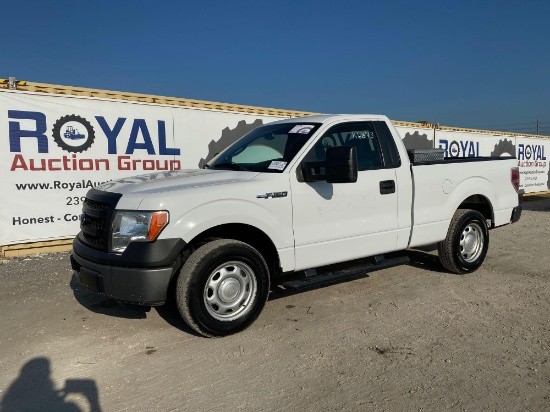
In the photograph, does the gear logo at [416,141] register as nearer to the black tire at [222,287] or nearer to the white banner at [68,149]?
the white banner at [68,149]

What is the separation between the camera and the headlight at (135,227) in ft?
11.7

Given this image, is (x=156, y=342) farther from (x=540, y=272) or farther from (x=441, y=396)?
(x=540, y=272)

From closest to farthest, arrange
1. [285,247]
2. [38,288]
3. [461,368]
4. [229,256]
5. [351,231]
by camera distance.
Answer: [461,368]
[229,256]
[285,247]
[351,231]
[38,288]

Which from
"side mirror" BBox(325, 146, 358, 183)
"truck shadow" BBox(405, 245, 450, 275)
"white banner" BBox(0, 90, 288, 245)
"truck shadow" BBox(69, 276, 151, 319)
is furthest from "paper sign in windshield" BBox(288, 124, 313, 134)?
"white banner" BBox(0, 90, 288, 245)

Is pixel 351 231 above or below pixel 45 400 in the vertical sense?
above

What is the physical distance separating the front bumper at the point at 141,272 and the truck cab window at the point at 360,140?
1992 millimetres

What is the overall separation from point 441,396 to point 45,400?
262cm

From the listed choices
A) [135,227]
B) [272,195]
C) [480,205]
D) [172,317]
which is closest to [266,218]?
A: [272,195]

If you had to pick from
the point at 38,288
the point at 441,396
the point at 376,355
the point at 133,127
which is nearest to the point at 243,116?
the point at 133,127

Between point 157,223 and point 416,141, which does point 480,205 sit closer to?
point 157,223

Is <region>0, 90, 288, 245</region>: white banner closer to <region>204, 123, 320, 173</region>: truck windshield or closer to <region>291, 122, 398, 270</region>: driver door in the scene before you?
<region>204, 123, 320, 173</region>: truck windshield

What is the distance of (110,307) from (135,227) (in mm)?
1586

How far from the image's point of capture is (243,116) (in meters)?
9.85

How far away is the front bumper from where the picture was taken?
3578 millimetres
